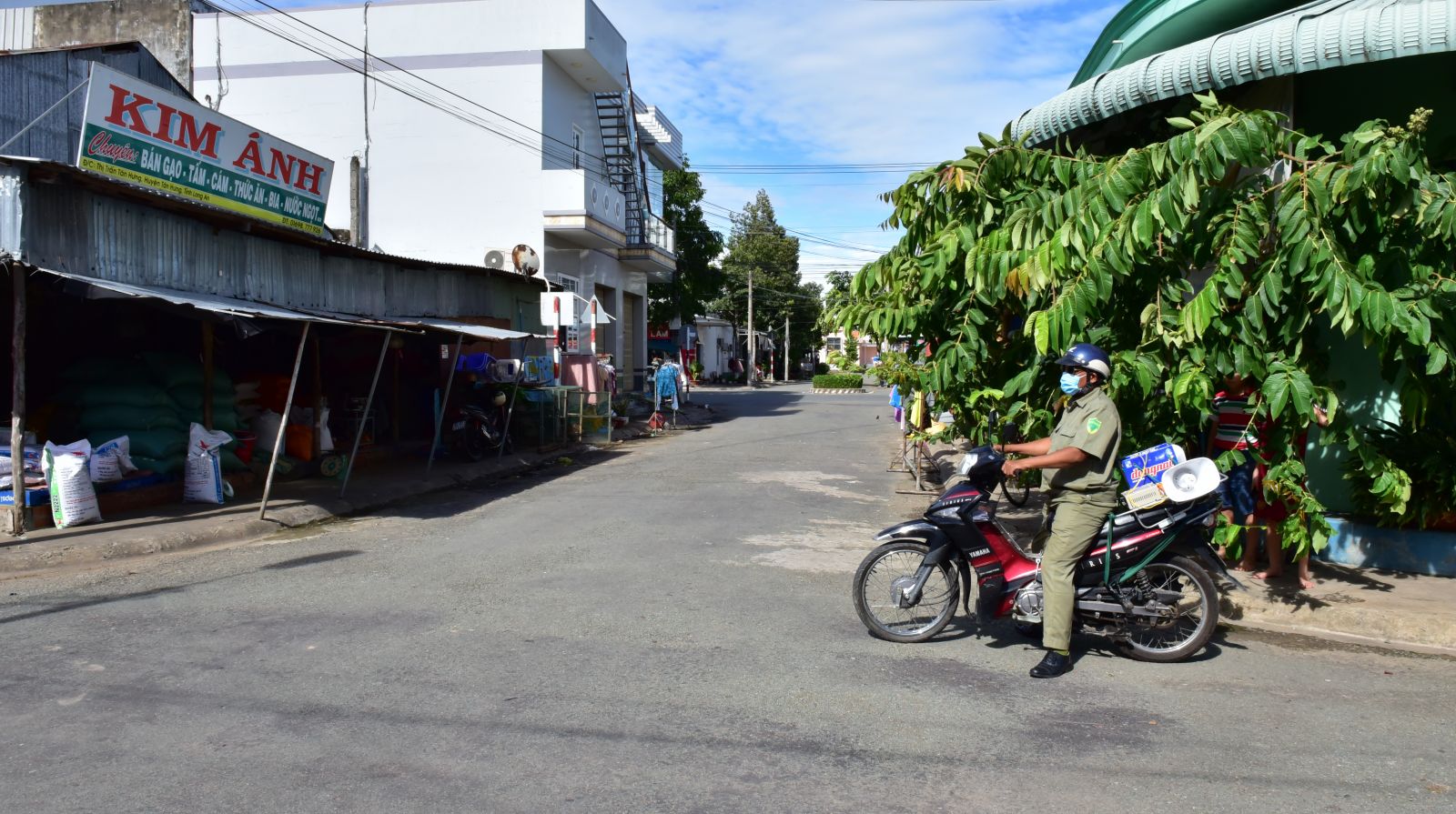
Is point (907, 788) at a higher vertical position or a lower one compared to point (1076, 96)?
lower

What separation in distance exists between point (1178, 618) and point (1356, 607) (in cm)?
167

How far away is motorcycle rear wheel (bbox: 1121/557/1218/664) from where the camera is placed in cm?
564

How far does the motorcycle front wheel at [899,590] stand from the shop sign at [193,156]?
8.37m

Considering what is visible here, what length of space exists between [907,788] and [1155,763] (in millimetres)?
1147

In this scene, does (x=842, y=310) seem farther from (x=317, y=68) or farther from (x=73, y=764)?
(x=317, y=68)

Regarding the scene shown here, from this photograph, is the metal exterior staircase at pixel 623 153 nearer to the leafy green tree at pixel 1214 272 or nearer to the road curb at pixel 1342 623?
the leafy green tree at pixel 1214 272

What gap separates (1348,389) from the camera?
814cm

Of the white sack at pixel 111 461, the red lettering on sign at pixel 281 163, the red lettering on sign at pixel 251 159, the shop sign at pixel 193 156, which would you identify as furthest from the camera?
the red lettering on sign at pixel 281 163

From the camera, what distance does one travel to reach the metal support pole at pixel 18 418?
8.43 m

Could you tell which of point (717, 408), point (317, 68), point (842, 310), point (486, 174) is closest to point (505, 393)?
point (486, 174)

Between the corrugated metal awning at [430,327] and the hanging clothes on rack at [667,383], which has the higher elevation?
the corrugated metal awning at [430,327]

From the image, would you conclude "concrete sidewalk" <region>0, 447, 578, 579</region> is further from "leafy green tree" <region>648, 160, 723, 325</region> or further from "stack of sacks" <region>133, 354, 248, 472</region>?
"leafy green tree" <region>648, 160, 723, 325</region>

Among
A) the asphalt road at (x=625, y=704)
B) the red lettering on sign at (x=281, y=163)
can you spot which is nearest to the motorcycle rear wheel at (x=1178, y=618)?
the asphalt road at (x=625, y=704)

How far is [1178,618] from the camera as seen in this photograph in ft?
18.9
